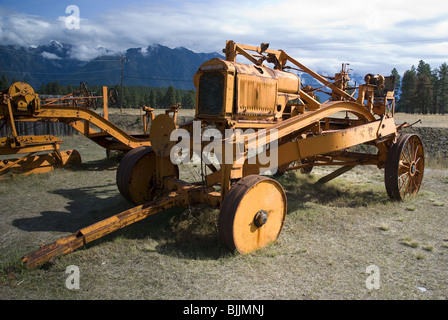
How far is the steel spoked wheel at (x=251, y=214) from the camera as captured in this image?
14.0 feet

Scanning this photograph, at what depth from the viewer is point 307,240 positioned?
17.0 feet

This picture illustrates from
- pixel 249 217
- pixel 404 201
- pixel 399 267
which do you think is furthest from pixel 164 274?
pixel 404 201

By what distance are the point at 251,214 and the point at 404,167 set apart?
15.6 ft

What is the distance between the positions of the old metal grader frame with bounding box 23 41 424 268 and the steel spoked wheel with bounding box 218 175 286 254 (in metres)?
0.01

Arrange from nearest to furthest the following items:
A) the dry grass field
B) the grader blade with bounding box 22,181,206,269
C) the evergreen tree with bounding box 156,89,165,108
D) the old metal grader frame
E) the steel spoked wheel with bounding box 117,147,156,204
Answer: the dry grass field → the grader blade with bounding box 22,181,206,269 → the old metal grader frame → the steel spoked wheel with bounding box 117,147,156,204 → the evergreen tree with bounding box 156,89,165,108

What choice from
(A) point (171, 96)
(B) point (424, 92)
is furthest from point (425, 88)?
(A) point (171, 96)

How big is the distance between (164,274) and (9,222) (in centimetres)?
363

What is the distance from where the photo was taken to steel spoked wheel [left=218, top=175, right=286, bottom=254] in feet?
14.0

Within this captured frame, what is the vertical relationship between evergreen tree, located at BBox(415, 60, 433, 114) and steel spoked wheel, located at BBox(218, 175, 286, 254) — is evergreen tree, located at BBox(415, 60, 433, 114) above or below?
above

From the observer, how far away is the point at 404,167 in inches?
295
